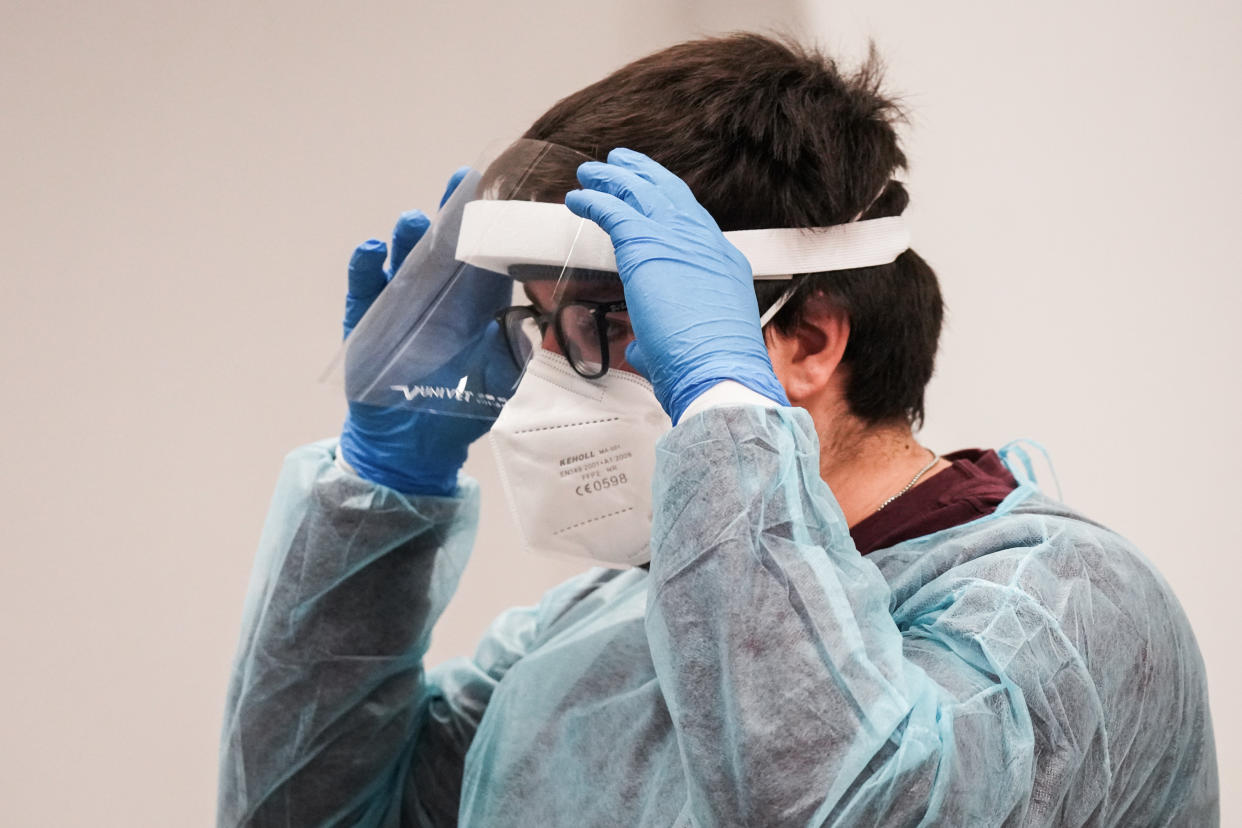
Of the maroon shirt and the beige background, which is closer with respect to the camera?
the maroon shirt

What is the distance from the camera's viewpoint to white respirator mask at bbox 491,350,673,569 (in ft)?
3.35

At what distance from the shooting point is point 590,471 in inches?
40.7

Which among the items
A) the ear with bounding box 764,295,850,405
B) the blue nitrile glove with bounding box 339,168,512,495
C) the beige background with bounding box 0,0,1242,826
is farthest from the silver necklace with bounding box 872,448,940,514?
the beige background with bounding box 0,0,1242,826

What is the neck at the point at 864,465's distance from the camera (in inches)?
44.5

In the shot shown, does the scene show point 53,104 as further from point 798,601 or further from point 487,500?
point 798,601

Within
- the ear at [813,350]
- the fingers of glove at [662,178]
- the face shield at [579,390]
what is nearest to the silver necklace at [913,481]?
the ear at [813,350]

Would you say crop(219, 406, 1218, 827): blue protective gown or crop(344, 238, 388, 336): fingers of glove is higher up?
crop(344, 238, 388, 336): fingers of glove

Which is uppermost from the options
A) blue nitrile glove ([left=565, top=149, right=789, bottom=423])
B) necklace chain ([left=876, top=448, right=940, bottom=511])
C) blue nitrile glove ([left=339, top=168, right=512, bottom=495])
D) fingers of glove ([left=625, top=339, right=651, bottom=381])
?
blue nitrile glove ([left=565, top=149, right=789, bottom=423])

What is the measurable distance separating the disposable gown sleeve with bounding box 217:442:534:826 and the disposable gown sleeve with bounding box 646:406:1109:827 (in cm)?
55

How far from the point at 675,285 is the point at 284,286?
1.18 m

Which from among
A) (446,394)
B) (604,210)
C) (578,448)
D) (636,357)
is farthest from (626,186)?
(446,394)

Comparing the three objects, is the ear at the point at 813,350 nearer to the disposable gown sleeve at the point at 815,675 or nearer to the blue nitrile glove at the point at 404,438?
the disposable gown sleeve at the point at 815,675

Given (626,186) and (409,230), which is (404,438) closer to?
(409,230)

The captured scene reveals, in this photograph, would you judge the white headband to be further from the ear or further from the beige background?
the beige background
